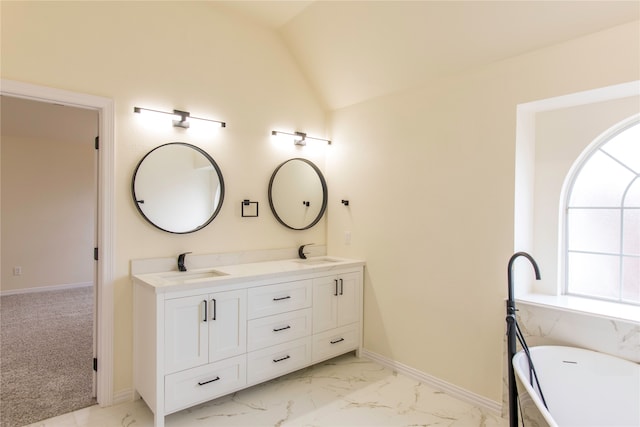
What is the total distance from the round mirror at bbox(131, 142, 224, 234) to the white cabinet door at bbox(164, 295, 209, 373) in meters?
0.68

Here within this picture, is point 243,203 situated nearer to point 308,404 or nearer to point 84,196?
point 308,404

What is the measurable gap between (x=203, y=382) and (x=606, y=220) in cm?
284

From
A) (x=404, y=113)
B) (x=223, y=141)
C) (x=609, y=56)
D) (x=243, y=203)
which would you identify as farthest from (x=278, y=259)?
(x=609, y=56)

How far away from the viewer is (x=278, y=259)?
3.38 metres

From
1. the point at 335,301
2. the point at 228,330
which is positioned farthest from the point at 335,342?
the point at 228,330

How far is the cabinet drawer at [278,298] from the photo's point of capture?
8.52ft

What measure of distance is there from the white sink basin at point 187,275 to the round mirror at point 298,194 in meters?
0.84

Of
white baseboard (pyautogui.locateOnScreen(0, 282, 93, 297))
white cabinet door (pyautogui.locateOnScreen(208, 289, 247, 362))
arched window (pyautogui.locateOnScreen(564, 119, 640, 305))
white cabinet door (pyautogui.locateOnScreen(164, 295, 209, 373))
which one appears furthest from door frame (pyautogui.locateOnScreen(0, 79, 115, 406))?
white baseboard (pyautogui.locateOnScreen(0, 282, 93, 297))

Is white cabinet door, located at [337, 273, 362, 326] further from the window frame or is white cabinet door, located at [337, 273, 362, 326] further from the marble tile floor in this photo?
the window frame

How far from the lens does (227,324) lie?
8.04 ft

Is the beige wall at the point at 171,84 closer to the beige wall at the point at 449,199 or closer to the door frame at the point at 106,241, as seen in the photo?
the door frame at the point at 106,241

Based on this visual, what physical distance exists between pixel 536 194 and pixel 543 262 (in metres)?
0.48

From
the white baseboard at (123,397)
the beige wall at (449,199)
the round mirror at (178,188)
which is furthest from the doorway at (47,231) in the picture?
the beige wall at (449,199)

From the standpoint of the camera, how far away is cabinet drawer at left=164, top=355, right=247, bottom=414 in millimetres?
2229
